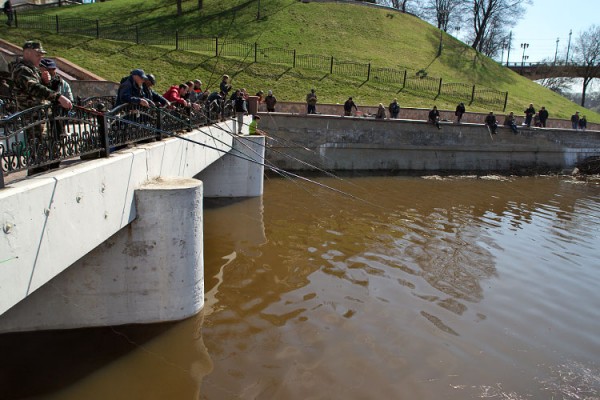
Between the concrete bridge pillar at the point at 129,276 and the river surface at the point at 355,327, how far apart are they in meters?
0.22

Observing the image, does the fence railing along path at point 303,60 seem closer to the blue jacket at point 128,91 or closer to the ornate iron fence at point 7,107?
the blue jacket at point 128,91

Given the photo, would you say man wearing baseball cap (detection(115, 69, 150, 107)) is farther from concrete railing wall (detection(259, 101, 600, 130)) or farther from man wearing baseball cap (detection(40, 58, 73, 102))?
concrete railing wall (detection(259, 101, 600, 130))

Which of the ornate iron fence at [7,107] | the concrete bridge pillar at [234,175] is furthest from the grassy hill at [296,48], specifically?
the ornate iron fence at [7,107]

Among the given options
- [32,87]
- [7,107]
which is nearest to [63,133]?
[32,87]

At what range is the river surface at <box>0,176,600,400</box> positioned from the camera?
4.56 meters

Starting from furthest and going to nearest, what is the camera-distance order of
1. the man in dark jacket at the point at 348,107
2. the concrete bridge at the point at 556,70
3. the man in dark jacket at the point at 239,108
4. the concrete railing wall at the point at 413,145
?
the concrete bridge at the point at 556,70, the man in dark jacket at the point at 348,107, the concrete railing wall at the point at 413,145, the man in dark jacket at the point at 239,108

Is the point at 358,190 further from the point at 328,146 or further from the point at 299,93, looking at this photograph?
the point at 299,93

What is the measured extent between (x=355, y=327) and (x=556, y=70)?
56.6 metres

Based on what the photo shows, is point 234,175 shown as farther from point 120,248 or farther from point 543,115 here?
point 543,115

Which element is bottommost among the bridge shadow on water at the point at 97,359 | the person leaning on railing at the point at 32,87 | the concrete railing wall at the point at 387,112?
the bridge shadow on water at the point at 97,359

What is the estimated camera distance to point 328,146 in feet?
58.5

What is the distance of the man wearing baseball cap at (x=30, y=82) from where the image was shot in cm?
403

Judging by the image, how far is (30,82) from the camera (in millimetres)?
4027

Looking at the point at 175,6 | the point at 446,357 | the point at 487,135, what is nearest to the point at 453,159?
the point at 487,135
